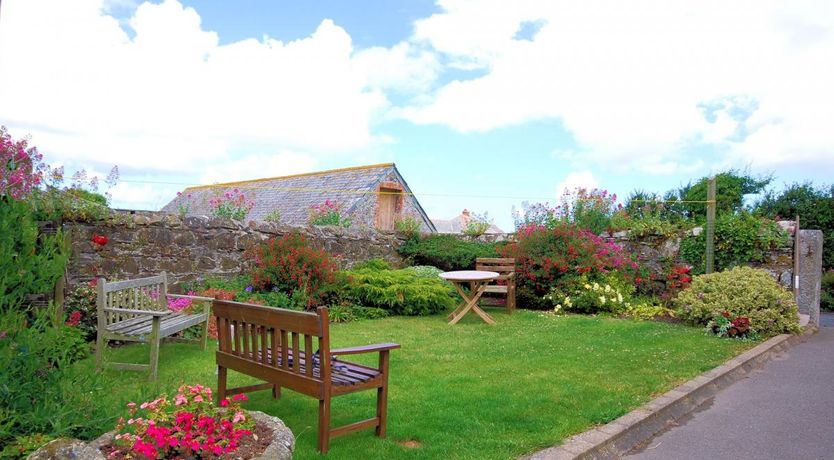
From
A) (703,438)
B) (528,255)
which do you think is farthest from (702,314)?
(703,438)

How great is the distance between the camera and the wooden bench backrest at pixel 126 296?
18.8ft

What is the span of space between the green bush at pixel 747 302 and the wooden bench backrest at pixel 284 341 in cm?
683

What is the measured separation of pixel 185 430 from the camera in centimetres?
286

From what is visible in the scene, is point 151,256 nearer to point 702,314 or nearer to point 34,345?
point 34,345

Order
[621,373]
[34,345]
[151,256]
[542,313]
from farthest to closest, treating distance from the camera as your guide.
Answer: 1. [542,313]
2. [151,256]
3. [621,373]
4. [34,345]

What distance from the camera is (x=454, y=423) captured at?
429 cm

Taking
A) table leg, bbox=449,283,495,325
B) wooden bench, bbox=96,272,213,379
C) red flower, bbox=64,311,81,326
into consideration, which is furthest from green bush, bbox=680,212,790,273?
red flower, bbox=64,311,81,326

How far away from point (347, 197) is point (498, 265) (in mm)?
6590

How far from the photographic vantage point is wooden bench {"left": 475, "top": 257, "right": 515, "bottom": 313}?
10.5m

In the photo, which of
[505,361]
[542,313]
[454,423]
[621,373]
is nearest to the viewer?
[454,423]

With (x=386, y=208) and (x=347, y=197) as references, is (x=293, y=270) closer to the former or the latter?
(x=347, y=197)

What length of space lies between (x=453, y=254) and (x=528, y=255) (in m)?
1.83

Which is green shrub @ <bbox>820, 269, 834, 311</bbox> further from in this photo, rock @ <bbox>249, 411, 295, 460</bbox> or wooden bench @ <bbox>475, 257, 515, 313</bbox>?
rock @ <bbox>249, 411, 295, 460</bbox>

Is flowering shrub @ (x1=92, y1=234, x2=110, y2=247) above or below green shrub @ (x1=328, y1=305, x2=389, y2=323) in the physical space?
above
